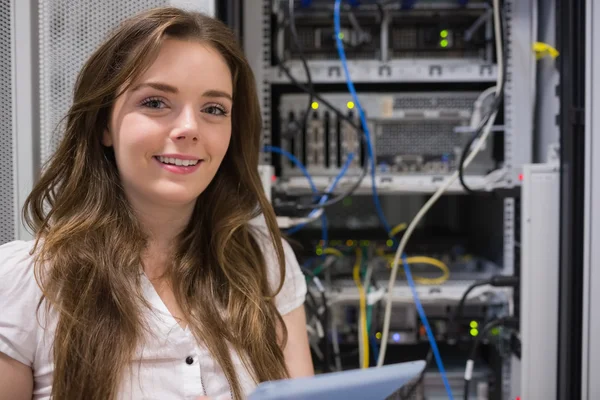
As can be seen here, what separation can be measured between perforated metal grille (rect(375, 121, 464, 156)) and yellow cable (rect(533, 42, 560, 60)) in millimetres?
319

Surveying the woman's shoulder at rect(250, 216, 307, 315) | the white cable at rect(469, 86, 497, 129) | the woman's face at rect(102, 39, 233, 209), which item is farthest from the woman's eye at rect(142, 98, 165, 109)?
the white cable at rect(469, 86, 497, 129)

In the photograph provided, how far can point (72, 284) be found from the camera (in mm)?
962

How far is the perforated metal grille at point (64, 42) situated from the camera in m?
1.11

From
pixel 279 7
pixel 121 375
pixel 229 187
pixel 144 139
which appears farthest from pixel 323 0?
pixel 121 375

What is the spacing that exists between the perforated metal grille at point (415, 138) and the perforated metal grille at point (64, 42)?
868 millimetres

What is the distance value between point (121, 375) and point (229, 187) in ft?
1.49

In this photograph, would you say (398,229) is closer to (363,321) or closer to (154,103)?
(363,321)

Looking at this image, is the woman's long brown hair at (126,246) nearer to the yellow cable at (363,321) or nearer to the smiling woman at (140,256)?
the smiling woman at (140,256)

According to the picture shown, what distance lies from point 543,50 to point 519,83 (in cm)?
11

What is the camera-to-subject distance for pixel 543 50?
5.06 ft

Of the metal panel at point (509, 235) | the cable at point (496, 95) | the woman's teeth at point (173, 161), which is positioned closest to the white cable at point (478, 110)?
the cable at point (496, 95)

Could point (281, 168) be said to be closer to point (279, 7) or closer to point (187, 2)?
point (279, 7)

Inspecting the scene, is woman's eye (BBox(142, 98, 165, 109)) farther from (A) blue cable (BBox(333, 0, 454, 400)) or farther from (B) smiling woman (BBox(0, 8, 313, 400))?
(A) blue cable (BBox(333, 0, 454, 400))

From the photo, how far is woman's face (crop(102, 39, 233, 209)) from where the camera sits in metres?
0.96
